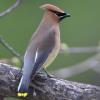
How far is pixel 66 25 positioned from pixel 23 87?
618 centimetres

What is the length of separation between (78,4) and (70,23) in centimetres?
42

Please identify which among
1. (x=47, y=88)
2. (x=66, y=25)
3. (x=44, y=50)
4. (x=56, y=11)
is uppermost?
(x=56, y=11)

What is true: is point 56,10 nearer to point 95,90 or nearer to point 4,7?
point 95,90

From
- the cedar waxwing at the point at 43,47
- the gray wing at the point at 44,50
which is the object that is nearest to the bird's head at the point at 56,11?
the cedar waxwing at the point at 43,47

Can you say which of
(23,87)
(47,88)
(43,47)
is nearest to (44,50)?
(43,47)

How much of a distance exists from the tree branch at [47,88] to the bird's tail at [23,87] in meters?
0.14

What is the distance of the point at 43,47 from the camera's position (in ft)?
24.0

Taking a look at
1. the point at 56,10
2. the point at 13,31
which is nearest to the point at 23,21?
the point at 13,31

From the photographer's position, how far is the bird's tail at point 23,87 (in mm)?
6964

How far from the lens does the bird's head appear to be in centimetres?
747

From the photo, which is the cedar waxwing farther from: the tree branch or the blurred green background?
the blurred green background

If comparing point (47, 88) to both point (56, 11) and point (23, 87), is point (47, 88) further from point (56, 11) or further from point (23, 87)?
point (56, 11)

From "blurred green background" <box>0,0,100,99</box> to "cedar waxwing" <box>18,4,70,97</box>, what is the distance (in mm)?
4211

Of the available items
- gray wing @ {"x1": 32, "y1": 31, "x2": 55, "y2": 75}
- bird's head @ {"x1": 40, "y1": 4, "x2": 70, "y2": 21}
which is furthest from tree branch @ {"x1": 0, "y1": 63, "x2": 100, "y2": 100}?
bird's head @ {"x1": 40, "y1": 4, "x2": 70, "y2": 21}
